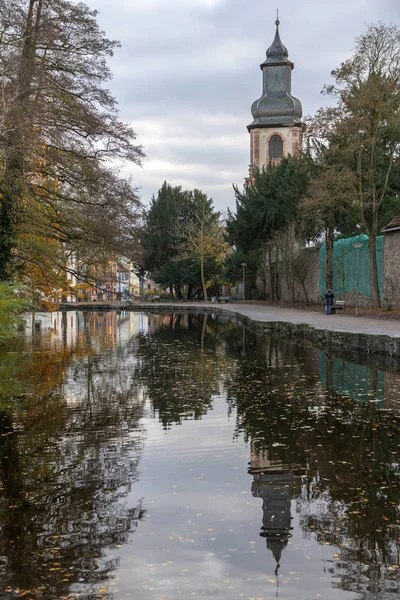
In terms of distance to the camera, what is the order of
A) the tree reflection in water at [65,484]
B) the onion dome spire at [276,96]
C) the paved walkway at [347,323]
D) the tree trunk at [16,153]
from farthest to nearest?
the onion dome spire at [276,96] < the paved walkway at [347,323] < the tree trunk at [16,153] < the tree reflection in water at [65,484]

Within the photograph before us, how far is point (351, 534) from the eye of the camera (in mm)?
4844

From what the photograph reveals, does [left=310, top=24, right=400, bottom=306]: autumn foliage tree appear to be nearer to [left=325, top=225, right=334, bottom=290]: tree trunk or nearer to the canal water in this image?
[left=325, top=225, right=334, bottom=290]: tree trunk

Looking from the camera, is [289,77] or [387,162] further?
[289,77]

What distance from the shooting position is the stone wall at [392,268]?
2995 centimetres

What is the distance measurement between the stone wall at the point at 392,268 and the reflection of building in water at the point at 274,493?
935 inches

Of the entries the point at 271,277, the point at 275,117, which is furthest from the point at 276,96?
the point at 271,277

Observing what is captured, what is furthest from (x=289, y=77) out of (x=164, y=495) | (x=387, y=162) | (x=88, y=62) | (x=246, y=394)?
(x=164, y=495)

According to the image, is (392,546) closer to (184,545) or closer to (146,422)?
(184,545)

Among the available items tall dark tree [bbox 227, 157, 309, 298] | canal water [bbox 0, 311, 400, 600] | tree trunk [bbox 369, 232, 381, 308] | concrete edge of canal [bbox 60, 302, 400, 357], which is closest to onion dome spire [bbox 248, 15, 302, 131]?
tall dark tree [bbox 227, 157, 309, 298]

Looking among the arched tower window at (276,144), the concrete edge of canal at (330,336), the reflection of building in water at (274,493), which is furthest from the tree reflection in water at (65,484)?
the arched tower window at (276,144)

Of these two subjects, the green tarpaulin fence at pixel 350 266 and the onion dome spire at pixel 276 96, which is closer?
the green tarpaulin fence at pixel 350 266

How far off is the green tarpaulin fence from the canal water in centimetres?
2110

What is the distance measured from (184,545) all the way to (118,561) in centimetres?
46

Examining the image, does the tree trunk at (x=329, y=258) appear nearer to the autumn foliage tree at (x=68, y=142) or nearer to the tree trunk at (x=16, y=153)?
the autumn foliage tree at (x=68, y=142)
